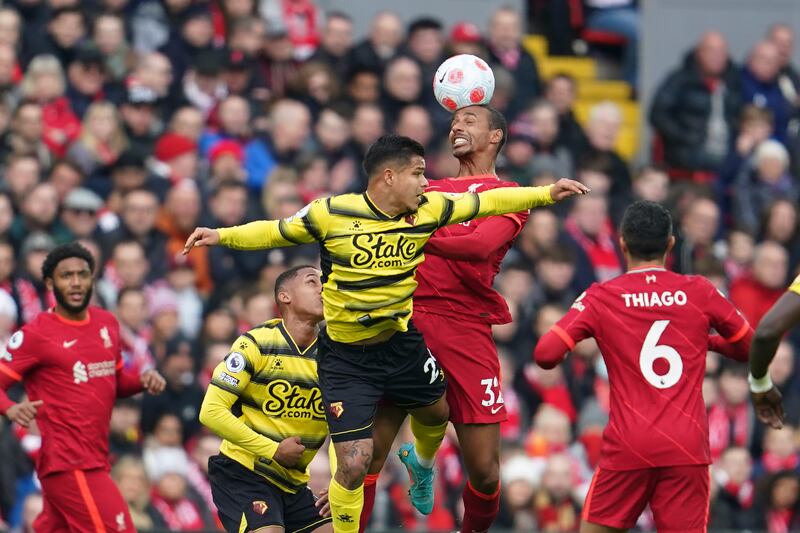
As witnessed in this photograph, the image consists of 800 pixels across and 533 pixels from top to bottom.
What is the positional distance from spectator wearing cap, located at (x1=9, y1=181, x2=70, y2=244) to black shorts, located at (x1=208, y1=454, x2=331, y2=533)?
4.43m

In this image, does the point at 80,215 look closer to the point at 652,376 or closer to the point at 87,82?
the point at 87,82

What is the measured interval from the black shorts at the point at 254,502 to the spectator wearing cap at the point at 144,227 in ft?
14.7

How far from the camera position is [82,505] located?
11.2 m

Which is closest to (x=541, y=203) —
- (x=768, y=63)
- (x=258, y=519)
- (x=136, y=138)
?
(x=258, y=519)

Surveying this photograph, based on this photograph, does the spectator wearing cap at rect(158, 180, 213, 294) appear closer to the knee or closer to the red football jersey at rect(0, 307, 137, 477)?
the red football jersey at rect(0, 307, 137, 477)

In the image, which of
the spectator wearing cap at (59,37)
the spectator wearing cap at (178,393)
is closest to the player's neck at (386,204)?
the spectator wearing cap at (178,393)

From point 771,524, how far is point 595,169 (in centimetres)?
389

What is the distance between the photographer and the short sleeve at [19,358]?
11.2 metres

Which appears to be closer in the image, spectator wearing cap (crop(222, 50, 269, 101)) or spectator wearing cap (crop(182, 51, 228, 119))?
spectator wearing cap (crop(182, 51, 228, 119))

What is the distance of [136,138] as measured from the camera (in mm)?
15781

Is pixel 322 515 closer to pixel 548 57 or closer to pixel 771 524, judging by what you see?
pixel 771 524

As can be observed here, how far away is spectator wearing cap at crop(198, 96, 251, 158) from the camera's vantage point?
1622cm

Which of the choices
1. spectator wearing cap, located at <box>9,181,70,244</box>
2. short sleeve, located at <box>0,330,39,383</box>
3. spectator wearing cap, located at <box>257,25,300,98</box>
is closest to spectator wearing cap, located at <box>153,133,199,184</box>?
spectator wearing cap, located at <box>9,181,70,244</box>

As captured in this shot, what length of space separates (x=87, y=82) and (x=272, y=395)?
600 cm
